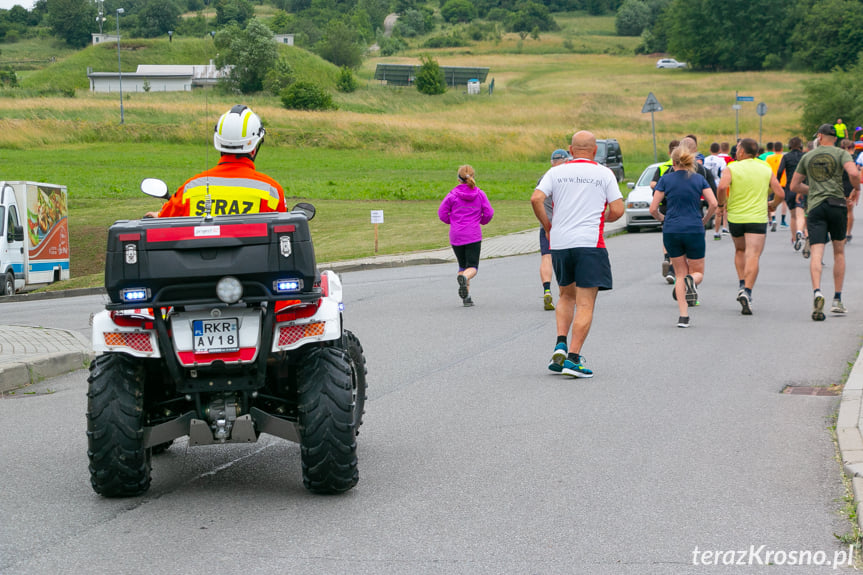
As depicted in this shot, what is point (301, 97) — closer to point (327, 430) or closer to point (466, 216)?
point (466, 216)

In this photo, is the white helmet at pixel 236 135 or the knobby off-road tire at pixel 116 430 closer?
the knobby off-road tire at pixel 116 430

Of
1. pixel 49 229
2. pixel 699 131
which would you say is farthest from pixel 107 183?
pixel 699 131

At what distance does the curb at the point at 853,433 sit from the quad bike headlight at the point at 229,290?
10.5 ft

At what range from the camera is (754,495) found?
5.91 meters

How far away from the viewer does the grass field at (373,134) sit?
1366 inches

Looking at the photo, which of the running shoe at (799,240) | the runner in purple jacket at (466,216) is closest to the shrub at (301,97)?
the running shoe at (799,240)

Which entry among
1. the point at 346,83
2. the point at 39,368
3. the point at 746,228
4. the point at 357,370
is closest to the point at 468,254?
the point at 746,228

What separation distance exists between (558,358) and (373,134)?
211 ft

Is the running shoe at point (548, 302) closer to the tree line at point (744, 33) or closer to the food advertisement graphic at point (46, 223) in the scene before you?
the food advertisement graphic at point (46, 223)

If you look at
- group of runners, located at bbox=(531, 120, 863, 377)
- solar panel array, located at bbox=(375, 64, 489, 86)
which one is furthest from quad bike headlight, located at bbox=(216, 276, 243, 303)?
solar panel array, located at bbox=(375, 64, 489, 86)

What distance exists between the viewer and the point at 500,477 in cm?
637

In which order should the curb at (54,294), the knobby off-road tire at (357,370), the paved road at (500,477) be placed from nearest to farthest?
the paved road at (500,477) → the knobby off-road tire at (357,370) → the curb at (54,294)

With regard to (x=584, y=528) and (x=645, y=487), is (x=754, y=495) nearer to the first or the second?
(x=645, y=487)

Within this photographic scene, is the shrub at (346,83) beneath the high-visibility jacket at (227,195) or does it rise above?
beneath
